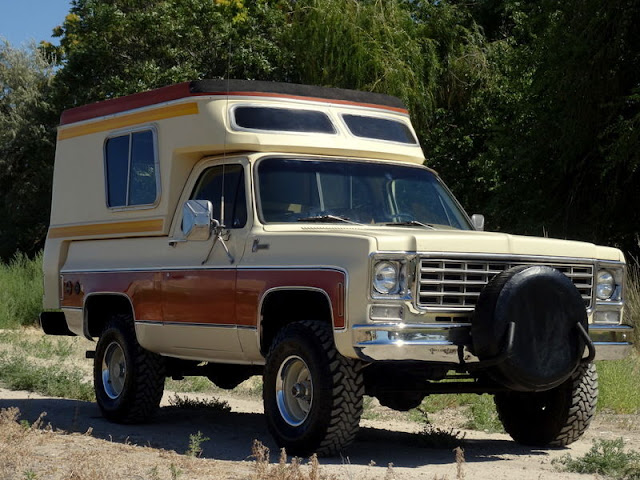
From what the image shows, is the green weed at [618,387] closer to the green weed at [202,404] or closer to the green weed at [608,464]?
the green weed at [608,464]

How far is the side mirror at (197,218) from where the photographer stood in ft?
29.0

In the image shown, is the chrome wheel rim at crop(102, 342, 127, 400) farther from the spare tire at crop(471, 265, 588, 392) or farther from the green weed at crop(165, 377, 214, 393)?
the spare tire at crop(471, 265, 588, 392)

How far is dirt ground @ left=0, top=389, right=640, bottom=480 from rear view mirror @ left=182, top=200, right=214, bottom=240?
5.33ft

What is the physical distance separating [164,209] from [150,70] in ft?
58.3

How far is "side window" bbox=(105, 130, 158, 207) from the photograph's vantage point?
Result: 10.2 metres

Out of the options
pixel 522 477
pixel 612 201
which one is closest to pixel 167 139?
pixel 522 477

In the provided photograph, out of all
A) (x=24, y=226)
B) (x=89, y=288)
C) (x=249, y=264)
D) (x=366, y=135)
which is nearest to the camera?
(x=249, y=264)

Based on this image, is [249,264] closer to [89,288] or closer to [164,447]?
[164,447]

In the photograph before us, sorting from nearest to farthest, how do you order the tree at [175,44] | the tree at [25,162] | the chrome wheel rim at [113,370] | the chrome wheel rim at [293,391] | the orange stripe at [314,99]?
the chrome wheel rim at [293,391] < the orange stripe at [314,99] < the chrome wheel rim at [113,370] < the tree at [175,44] < the tree at [25,162]

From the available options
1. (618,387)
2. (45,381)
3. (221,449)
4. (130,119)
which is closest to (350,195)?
(221,449)

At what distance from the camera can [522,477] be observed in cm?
767

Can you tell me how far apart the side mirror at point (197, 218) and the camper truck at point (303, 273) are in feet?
0.06

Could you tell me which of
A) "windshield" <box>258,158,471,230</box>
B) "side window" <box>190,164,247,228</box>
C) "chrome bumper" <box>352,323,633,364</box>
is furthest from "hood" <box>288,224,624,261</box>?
"side window" <box>190,164,247,228</box>

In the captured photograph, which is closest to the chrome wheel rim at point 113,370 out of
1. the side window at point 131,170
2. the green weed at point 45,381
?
the side window at point 131,170
